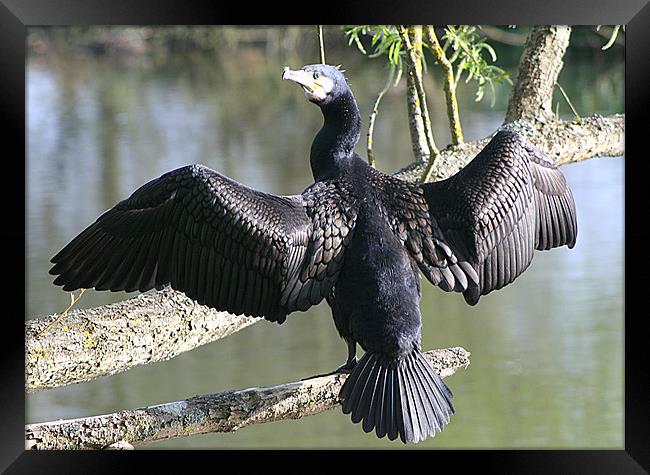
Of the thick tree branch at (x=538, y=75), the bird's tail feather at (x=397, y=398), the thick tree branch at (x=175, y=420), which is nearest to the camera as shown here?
the bird's tail feather at (x=397, y=398)

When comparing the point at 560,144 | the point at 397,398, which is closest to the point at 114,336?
the point at 397,398

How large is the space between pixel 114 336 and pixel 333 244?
0.60m

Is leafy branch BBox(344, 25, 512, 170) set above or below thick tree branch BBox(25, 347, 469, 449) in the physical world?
above

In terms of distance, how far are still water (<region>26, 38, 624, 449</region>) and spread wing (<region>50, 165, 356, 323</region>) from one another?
165cm

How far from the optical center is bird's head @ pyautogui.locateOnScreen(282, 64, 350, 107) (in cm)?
228

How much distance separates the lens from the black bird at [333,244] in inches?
87.0

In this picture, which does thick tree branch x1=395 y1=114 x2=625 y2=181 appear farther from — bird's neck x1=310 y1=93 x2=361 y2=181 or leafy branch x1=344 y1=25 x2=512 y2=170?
bird's neck x1=310 y1=93 x2=361 y2=181

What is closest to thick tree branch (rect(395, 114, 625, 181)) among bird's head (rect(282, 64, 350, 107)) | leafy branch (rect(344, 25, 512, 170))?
leafy branch (rect(344, 25, 512, 170))

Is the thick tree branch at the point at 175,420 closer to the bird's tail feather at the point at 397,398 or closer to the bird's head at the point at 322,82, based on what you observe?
the bird's tail feather at the point at 397,398

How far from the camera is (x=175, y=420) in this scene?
224 centimetres

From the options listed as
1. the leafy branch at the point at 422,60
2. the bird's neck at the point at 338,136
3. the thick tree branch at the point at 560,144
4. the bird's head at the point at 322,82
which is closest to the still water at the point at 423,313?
the thick tree branch at the point at 560,144
